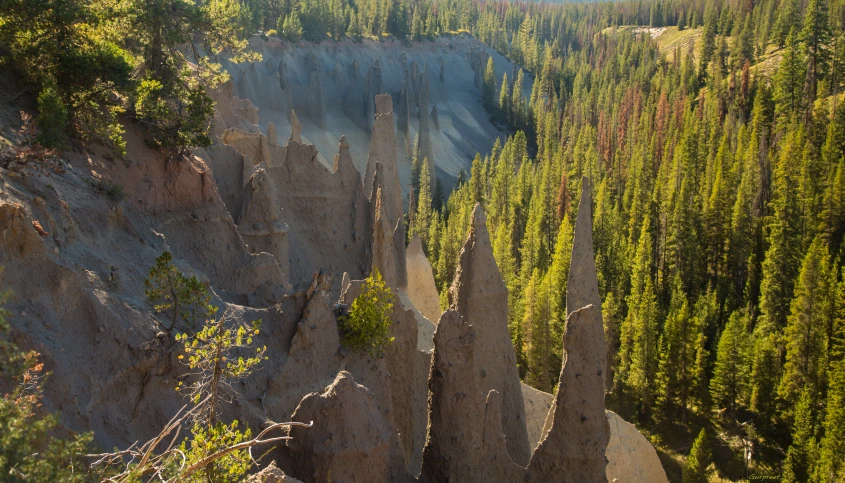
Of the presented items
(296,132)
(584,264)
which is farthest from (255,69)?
(584,264)

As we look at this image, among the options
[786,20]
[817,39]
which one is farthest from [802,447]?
[786,20]

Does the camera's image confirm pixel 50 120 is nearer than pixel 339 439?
No

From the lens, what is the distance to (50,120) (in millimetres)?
11602

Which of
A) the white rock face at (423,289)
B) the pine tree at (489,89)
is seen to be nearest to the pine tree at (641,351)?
the white rock face at (423,289)

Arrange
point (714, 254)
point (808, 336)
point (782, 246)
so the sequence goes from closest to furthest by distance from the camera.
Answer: point (808, 336) < point (782, 246) < point (714, 254)

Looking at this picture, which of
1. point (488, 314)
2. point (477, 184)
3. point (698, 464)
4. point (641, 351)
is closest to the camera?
point (488, 314)

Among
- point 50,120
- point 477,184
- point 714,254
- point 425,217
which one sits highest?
point 50,120

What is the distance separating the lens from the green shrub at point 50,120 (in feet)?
38.0

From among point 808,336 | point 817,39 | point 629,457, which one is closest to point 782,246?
point 808,336

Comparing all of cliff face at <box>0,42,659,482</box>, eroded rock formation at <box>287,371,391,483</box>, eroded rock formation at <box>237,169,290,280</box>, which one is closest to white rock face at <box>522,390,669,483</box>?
cliff face at <box>0,42,659,482</box>

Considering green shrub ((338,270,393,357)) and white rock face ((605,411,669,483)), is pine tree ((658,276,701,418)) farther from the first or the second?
green shrub ((338,270,393,357))

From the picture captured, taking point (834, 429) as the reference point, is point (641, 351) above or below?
below

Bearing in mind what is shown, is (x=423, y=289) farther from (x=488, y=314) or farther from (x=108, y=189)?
(x=108, y=189)

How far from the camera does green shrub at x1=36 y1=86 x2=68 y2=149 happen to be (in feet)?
38.0
